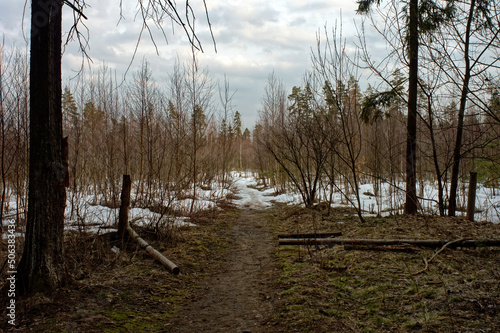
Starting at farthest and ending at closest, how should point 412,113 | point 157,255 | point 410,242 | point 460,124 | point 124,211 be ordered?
point 412,113, point 460,124, point 124,211, point 157,255, point 410,242

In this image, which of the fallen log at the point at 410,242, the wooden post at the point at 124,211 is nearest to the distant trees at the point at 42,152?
the wooden post at the point at 124,211

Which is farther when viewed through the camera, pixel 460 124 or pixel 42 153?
pixel 460 124

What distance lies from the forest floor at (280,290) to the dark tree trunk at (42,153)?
12.6 inches

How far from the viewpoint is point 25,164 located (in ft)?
22.1

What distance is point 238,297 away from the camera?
4.20 meters

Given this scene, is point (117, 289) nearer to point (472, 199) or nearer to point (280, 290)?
point (280, 290)

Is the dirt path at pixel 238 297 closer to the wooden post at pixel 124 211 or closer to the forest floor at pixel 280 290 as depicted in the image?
the forest floor at pixel 280 290

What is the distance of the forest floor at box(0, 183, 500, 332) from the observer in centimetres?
304

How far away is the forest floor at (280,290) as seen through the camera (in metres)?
3.04

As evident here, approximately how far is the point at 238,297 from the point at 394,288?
2060 mm

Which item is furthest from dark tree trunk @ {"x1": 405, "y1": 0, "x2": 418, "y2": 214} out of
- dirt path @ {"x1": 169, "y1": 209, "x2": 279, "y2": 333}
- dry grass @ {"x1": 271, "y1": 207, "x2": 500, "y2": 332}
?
dirt path @ {"x1": 169, "y1": 209, "x2": 279, "y2": 333}

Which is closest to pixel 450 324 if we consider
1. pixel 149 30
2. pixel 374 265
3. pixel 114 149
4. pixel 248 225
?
pixel 374 265

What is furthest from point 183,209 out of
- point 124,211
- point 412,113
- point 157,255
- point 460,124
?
point 460,124

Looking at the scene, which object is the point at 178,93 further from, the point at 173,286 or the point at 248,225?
the point at 173,286
